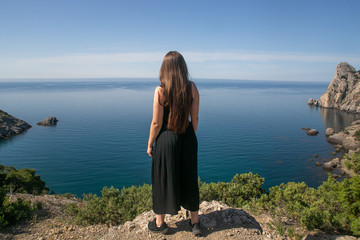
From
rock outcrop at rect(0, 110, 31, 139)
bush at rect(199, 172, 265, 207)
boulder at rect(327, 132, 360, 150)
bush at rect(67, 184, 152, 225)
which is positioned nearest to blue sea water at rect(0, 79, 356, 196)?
boulder at rect(327, 132, 360, 150)

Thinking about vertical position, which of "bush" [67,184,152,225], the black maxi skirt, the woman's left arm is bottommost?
"bush" [67,184,152,225]

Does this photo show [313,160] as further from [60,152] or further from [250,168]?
[60,152]

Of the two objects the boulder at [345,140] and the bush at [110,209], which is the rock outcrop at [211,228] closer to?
the bush at [110,209]

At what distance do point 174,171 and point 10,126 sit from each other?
6964 cm

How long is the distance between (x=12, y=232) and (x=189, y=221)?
441cm

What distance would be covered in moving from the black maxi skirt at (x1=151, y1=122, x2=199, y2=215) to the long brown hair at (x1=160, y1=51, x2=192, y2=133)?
338mm

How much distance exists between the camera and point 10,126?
6006 cm

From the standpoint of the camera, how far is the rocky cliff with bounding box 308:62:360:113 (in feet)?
285

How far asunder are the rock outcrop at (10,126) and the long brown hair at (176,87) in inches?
2577

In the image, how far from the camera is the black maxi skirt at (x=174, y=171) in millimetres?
4238

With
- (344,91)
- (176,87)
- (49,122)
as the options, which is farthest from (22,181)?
(344,91)

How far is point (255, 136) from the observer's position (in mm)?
54188

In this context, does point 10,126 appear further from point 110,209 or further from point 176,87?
point 176,87

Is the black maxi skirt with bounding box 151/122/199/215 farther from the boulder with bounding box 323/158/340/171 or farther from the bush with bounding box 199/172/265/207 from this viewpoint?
the boulder with bounding box 323/158/340/171
